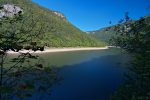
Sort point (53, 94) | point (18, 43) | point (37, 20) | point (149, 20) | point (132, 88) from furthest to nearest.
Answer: point (53, 94) < point (132, 88) < point (149, 20) < point (37, 20) < point (18, 43)

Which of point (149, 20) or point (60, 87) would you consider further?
point (60, 87)

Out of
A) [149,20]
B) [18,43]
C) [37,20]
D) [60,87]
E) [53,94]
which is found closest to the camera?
[18,43]

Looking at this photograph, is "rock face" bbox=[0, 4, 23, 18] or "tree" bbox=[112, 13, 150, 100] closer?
"rock face" bbox=[0, 4, 23, 18]

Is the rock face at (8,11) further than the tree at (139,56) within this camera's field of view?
No

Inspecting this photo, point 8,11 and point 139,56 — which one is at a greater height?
point 8,11

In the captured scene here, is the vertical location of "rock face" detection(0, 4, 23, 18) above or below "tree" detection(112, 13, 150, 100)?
above

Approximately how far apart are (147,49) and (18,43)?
45.1 feet

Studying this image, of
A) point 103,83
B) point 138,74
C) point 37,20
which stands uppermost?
point 37,20

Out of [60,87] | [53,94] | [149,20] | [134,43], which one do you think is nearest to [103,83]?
[60,87]

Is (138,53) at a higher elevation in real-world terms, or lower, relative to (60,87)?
higher

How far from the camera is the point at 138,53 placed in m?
17.7

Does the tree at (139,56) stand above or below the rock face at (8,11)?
below

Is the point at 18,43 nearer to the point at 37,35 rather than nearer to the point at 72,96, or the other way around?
the point at 37,35

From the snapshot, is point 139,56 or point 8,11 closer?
point 8,11
